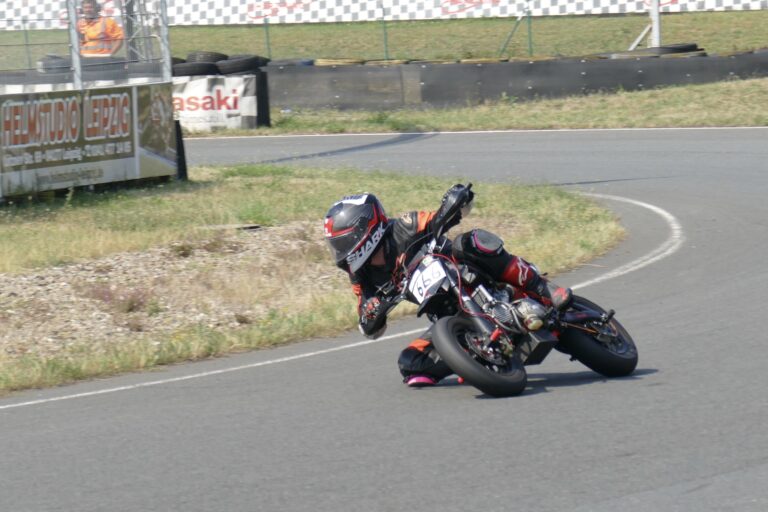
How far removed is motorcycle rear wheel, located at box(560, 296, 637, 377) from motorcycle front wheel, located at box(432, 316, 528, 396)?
1.12ft

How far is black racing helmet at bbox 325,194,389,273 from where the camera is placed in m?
6.41

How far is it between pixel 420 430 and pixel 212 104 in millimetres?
18784

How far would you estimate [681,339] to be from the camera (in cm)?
768

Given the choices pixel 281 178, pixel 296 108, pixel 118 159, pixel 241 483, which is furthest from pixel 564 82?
pixel 241 483

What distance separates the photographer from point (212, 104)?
24.0 m

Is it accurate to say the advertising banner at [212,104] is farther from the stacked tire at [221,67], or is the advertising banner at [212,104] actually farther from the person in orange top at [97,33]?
the person in orange top at [97,33]

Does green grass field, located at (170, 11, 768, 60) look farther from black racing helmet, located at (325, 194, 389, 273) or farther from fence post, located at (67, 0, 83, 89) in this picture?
black racing helmet, located at (325, 194, 389, 273)

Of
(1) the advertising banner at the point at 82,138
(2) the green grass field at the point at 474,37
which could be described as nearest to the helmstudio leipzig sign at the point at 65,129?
(1) the advertising banner at the point at 82,138

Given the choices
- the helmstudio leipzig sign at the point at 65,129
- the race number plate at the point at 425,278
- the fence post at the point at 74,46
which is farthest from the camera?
the fence post at the point at 74,46

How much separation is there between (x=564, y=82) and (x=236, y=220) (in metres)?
11.9

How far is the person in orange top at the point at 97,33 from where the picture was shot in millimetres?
17062

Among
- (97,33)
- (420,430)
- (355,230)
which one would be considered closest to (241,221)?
(97,33)

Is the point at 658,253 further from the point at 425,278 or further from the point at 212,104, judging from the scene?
the point at 212,104

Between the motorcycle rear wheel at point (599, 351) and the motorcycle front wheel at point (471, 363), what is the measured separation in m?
0.34
